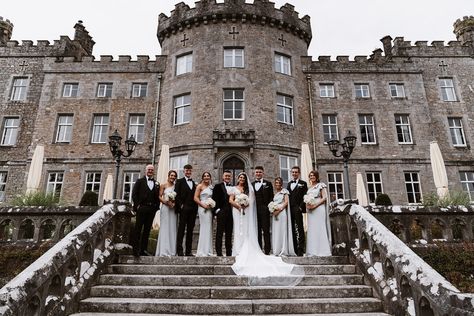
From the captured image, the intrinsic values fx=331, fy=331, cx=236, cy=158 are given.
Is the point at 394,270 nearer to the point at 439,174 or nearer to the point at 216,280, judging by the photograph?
the point at 216,280

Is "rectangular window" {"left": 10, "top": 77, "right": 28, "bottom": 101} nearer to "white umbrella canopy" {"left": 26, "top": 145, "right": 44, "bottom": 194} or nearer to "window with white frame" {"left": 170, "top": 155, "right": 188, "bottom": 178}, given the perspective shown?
"white umbrella canopy" {"left": 26, "top": 145, "right": 44, "bottom": 194}

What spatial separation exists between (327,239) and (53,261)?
556cm

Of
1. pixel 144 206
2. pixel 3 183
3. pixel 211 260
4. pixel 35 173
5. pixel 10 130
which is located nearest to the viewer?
pixel 211 260

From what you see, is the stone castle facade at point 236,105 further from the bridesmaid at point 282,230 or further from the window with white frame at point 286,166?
the bridesmaid at point 282,230

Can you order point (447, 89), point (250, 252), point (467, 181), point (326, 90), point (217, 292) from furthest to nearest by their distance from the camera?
point (447, 89)
point (326, 90)
point (467, 181)
point (250, 252)
point (217, 292)

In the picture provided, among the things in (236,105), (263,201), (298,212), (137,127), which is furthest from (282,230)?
(137,127)

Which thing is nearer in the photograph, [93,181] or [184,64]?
[93,181]

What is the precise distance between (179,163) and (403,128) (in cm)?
1420

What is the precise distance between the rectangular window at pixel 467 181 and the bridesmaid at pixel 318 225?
1676cm

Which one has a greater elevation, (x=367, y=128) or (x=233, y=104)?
(x=233, y=104)

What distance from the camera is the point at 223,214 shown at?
26.2ft

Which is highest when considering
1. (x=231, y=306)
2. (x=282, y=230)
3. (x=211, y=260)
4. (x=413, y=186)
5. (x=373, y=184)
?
(x=373, y=184)

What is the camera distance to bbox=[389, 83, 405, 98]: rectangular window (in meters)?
21.9

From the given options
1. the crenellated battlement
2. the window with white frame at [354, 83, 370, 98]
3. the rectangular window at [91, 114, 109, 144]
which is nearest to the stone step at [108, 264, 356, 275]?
the rectangular window at [91, 114, 109, 144]
